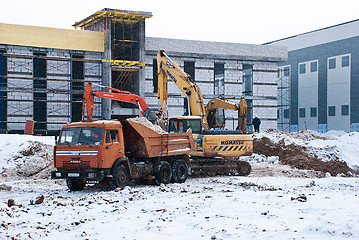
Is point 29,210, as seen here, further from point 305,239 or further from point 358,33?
point 358,33

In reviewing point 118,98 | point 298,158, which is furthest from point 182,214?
point 118,98

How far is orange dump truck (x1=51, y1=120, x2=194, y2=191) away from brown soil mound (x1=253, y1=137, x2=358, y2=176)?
31.4 feet

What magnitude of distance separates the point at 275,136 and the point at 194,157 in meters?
11.1

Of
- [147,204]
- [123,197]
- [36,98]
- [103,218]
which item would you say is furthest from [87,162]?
[36,98]

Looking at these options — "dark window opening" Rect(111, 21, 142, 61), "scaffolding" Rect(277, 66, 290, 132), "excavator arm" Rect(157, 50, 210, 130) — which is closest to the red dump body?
"excavator arm" Rect(157, 50, 210, 130)

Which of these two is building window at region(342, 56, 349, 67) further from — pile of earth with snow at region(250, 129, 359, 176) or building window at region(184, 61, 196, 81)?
pile of earth with snow at region(250, 129, 359, 176)

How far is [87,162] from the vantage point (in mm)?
14445

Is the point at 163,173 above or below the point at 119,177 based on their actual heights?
below

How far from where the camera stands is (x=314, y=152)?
A: 2659 centimetres

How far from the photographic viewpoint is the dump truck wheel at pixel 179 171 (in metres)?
17.5

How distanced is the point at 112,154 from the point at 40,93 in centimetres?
2216

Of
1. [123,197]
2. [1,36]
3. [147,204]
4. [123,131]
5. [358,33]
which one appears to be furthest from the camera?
[358,33]

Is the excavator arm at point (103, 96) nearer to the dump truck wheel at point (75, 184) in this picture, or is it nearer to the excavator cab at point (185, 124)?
the excavator cab at point (185, 124)

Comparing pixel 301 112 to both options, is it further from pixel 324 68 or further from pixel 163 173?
pixel 163 173
